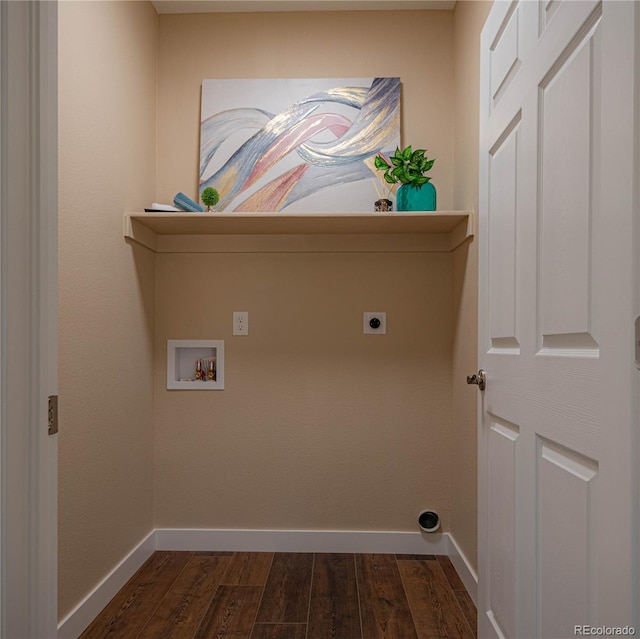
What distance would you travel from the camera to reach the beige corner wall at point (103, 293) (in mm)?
2018

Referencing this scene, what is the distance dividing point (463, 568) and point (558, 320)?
5.56 feet

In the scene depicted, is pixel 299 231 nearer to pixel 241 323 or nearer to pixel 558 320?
pixel 241 323

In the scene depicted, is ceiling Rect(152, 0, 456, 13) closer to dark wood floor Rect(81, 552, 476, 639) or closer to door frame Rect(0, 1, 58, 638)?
door frame Rect(0, 1, 58, 638)

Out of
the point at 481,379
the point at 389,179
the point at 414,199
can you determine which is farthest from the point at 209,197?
the point at 481,379

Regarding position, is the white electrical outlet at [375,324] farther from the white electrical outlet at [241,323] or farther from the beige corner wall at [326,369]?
the white electrical outlet at [241,323]

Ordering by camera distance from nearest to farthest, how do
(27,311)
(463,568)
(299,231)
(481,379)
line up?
(27,311) < (481,379) < (463,568) < (299,231)

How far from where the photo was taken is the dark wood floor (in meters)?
2.12

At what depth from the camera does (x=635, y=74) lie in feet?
2.92

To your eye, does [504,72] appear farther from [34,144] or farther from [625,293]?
[34,144]

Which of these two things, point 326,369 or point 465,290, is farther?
point 326,369

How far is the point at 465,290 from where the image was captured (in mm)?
2596

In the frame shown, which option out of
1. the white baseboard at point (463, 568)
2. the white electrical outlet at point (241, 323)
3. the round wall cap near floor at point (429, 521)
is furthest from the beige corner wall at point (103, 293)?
the white baseboard at point (463, 568)

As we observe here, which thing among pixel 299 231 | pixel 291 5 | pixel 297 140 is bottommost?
pixel 299 231

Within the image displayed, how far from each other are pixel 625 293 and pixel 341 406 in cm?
211
